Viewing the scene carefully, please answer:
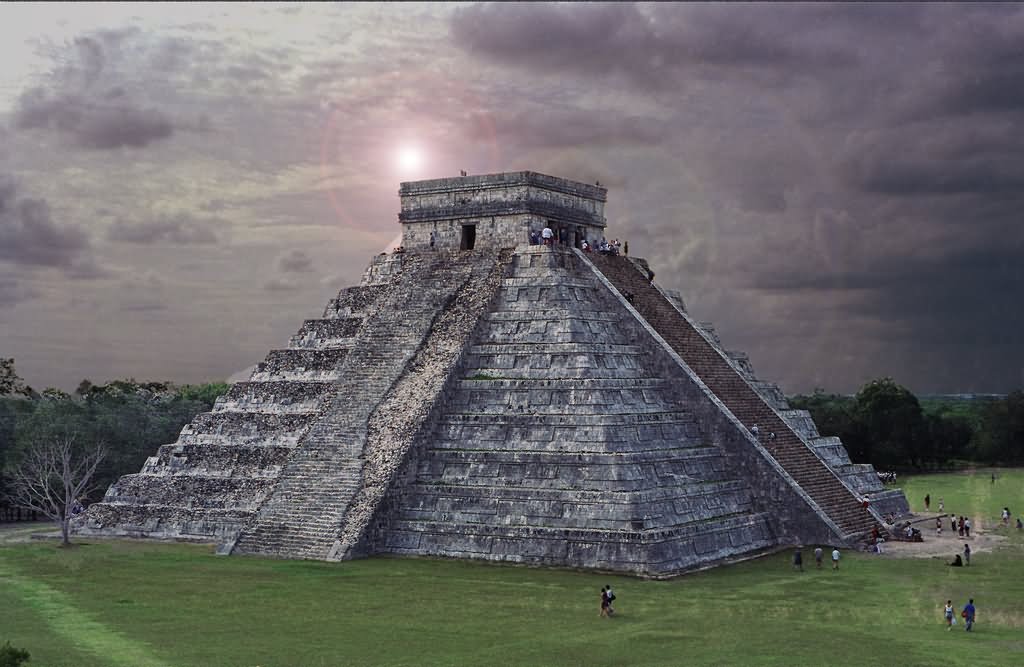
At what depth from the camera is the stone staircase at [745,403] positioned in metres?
44.6

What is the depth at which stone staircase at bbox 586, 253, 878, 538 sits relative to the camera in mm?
44625

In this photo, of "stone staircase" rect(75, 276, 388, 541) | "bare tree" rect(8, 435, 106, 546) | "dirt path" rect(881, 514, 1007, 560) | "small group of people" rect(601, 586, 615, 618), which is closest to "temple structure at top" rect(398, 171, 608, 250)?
"stone staircase" rect(75, 276, 388, 541)

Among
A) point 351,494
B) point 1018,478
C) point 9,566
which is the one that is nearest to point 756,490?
point 351,494

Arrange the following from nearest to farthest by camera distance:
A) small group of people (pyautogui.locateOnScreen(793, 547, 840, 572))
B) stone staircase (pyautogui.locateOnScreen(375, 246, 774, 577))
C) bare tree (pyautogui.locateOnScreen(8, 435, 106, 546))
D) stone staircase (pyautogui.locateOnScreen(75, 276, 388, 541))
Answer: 1. stone staircase (pyautogui.locateOnScreen(375, 246, 774, 577))
2. small group of people (pyautogui.locateOnScreen(793, 547, 840, 572))
3. stone staircase (pyautogui.locateOnScreen(75, 276, 388, 541))
4. bare tree (pyautogui.locateOnScreen(8, 435, 106, 546))

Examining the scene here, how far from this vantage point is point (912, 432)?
8406 cm

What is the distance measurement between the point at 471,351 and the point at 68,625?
62.8ft

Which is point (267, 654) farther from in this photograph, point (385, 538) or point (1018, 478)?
point (1018, 478)

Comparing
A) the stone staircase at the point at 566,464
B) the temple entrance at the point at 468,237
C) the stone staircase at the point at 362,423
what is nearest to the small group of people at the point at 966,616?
the stone staircase at the point at 566,464

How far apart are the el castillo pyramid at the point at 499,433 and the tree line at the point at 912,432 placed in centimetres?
3105

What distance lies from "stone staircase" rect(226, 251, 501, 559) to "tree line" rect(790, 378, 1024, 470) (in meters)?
41.3

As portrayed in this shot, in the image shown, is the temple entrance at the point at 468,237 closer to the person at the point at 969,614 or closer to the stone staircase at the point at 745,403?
the stone staircase at the point at 745,403

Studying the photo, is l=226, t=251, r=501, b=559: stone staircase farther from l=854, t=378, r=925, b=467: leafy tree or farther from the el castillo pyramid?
l=854, t=378, r=925, b=467: leafy tree

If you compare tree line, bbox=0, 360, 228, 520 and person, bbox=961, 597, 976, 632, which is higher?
tree line, bbox=0, 360, 228, 520

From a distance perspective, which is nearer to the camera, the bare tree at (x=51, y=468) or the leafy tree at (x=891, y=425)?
the bare tree at (x=51, y=468)
